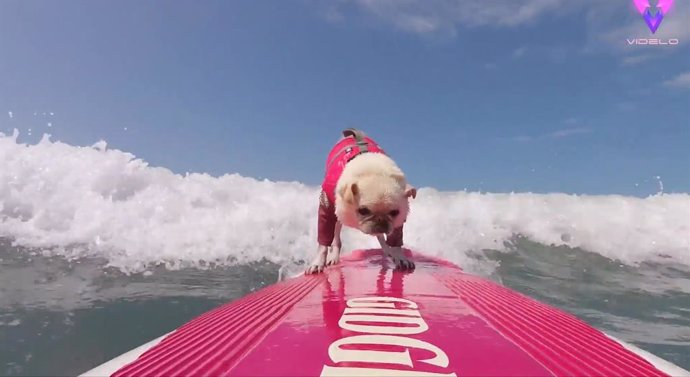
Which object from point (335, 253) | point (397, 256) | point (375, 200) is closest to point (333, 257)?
point (335, 253)

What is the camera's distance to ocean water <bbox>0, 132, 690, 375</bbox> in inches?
192

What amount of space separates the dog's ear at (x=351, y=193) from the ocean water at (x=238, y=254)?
2.65 metres

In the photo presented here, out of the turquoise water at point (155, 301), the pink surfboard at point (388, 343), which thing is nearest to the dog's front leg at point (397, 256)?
the pink surfboard at point (388, 343)

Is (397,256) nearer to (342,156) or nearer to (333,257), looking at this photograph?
(333,257)

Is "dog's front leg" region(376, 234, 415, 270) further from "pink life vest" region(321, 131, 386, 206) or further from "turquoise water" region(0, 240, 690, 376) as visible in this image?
"turquoise water" region(0, 240, 690, 376)

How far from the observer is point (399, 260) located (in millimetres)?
4543

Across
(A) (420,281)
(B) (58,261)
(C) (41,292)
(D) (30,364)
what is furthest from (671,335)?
(B) (58,261)

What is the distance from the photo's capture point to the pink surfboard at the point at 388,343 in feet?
4.86

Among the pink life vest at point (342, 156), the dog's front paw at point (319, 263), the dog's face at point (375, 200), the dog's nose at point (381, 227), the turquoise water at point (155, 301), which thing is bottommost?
the turquoise water at point (155, 301)

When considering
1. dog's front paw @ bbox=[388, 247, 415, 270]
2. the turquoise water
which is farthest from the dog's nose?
the turquoise water

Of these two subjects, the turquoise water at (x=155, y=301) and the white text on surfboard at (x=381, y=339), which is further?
the turquoise water at (x=155, y=301)

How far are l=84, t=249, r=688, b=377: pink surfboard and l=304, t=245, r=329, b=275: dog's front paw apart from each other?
1.60 meters

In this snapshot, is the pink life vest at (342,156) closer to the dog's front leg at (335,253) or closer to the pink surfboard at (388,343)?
the dog's front leg at (335,253)

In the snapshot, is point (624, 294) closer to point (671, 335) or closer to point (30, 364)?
point (671, 335)
